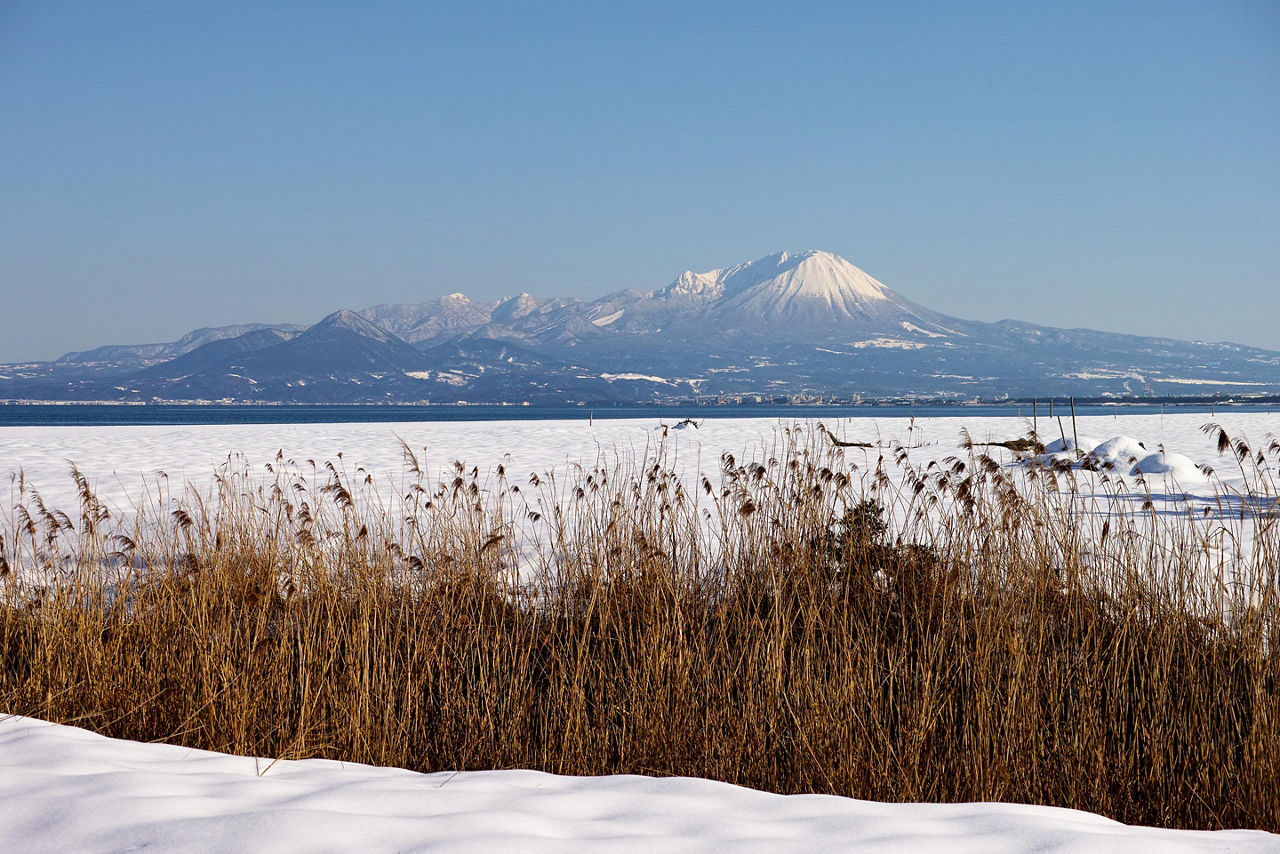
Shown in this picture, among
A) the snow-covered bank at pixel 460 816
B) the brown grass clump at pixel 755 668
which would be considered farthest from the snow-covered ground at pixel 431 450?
the snow-covered bank at pixel 460 816

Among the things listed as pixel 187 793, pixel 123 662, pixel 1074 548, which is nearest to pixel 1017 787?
pixel 1074 548

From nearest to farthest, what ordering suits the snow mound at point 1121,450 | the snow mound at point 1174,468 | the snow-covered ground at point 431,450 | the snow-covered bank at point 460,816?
the snow-covered bank at point 460,816 < the snow mound at point 1174,468 < the snow mound at point 1121,450 < the snow-covered ground at point 431,450

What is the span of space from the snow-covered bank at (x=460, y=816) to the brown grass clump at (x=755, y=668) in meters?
0.70

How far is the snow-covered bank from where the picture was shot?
215 cm

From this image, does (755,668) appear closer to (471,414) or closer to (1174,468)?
(1174,468)

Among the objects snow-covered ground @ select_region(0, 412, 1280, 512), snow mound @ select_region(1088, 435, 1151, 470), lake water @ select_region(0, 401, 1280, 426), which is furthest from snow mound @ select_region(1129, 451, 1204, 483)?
lake water @ select_region(0, 401, 1280, 426)

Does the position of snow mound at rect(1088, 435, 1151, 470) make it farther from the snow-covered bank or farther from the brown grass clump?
the snow-covered bank

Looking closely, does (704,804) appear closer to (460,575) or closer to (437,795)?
(437,795)

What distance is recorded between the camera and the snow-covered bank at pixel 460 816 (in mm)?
2148

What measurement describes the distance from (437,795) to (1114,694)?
2527 millimetres

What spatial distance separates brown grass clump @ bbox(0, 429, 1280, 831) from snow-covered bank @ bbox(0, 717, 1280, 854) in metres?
0.70

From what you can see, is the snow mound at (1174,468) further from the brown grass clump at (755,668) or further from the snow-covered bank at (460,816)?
the snow-covered bank at (460,816)

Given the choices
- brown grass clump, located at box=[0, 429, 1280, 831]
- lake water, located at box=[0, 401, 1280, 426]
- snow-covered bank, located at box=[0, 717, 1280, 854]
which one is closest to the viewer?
snow-covered bank, located at box=[0, 717, 1280, 854]

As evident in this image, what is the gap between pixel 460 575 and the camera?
4.93 metres
